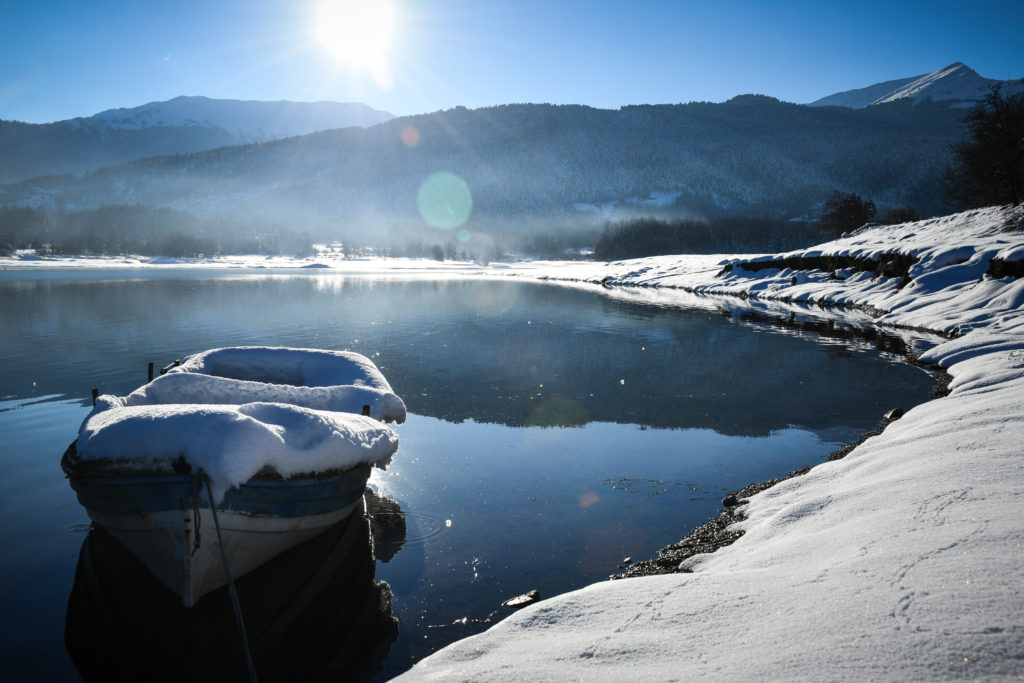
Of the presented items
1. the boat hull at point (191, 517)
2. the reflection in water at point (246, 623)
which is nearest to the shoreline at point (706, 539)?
the reflection in water at point (246, 623)

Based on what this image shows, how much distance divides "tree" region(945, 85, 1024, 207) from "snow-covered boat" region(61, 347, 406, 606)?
42.4 m

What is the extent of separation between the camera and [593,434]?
40.4 ft

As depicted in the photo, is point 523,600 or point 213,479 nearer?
point 213,479

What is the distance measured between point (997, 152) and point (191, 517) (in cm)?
4626

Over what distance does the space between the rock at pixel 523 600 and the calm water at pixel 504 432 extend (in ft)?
0.37

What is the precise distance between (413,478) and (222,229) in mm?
204241

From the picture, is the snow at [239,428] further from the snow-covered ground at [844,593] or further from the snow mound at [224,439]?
the snow-covered ground at [844,593]

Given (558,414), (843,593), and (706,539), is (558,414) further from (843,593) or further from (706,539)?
(843,593)

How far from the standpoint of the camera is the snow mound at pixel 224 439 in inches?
219

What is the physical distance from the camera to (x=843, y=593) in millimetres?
3773

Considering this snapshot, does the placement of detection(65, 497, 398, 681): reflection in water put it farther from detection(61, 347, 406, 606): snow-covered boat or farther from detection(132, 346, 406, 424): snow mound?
detection(132, 346, 406, 424): snow mound

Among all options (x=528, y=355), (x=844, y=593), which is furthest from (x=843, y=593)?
(x=528, y=355)

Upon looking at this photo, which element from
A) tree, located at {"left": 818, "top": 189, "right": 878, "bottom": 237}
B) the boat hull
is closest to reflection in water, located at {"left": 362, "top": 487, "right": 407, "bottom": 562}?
the boat hull

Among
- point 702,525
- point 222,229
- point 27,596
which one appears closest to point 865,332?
point 702,525
